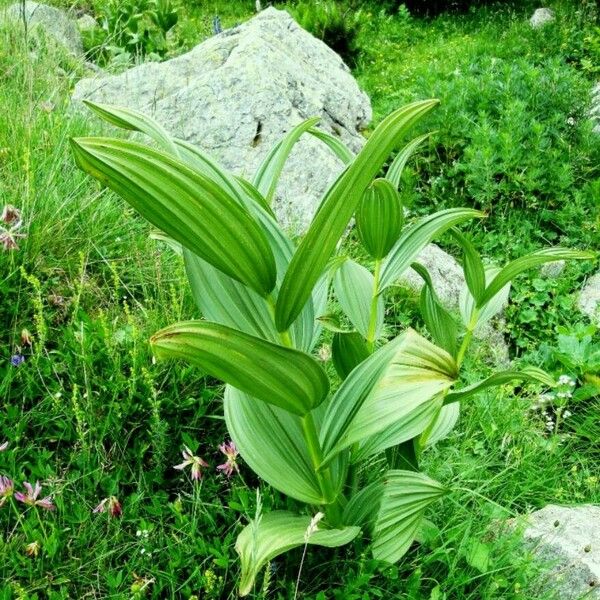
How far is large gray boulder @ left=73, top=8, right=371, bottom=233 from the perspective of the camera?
14.8 ft

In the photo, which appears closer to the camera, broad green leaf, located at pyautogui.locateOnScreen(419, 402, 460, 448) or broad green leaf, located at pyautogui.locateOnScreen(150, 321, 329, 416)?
broad green leaf, located at pyautogui.locateOnScreen(150, 321, 329, 416)

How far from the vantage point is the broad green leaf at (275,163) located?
196 cm

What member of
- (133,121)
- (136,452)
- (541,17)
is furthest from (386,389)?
(541,17)

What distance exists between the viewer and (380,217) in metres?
1.94

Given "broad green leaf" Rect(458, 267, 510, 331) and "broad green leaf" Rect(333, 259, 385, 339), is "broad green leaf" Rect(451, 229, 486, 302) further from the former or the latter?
"broad green leaf" Rect(333, 259, 385, 339)

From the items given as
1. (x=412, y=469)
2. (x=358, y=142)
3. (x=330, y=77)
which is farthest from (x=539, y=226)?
(x=412, y=469)

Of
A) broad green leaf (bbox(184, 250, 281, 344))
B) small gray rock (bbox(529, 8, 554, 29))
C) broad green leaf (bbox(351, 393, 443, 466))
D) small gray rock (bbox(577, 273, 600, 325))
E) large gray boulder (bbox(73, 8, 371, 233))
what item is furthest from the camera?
small gray rock (bbox(529, 8, 554, 29))

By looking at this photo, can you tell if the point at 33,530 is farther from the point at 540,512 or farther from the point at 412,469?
the point at 540,512

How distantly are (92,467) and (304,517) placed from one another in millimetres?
696

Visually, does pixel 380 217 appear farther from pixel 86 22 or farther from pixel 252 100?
pixel 86 22

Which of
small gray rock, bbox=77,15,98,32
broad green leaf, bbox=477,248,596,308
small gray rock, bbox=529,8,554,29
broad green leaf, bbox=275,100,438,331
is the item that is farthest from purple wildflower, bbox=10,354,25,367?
small gray rock, bbox=529,8,554,29

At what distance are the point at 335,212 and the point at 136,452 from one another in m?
1.22

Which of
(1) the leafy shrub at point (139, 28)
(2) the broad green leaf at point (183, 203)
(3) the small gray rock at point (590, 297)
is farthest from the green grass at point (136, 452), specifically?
(1) the leafy shrub at point (139, 28)

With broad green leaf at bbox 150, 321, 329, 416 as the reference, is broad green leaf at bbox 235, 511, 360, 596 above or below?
below
